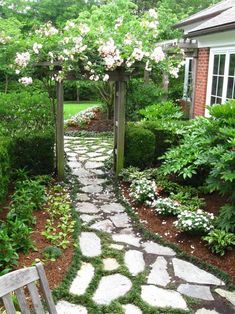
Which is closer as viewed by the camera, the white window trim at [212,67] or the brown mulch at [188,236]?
the brown mulch at [188,236]

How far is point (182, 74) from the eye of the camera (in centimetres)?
1284

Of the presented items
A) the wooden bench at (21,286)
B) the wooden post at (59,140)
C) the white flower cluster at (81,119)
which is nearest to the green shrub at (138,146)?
the wooden post at (59,140)

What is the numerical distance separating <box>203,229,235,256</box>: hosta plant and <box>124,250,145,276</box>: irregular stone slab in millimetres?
766

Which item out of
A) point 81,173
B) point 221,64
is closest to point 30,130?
point 81,173

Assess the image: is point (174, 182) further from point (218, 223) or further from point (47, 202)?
point (47, 202)

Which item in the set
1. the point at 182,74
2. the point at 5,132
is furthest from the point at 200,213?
the point at 182,74

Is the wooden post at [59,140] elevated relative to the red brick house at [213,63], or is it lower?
lower

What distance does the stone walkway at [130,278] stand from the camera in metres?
3.11

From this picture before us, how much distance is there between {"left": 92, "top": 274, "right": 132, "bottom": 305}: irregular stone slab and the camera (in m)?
3.19

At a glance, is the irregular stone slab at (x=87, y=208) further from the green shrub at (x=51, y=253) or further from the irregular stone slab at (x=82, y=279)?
the irregular stone slab at (x=82, y=279)

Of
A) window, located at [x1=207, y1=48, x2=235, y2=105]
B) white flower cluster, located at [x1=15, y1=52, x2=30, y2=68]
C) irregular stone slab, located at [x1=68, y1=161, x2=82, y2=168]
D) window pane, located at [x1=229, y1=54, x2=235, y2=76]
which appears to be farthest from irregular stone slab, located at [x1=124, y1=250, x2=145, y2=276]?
window pane, located at [x1=229, y1=54, x2=235, y2=76]

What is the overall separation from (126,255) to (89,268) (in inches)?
19.4

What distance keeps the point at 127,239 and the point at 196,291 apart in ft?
3.98

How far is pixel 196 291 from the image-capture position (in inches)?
133
